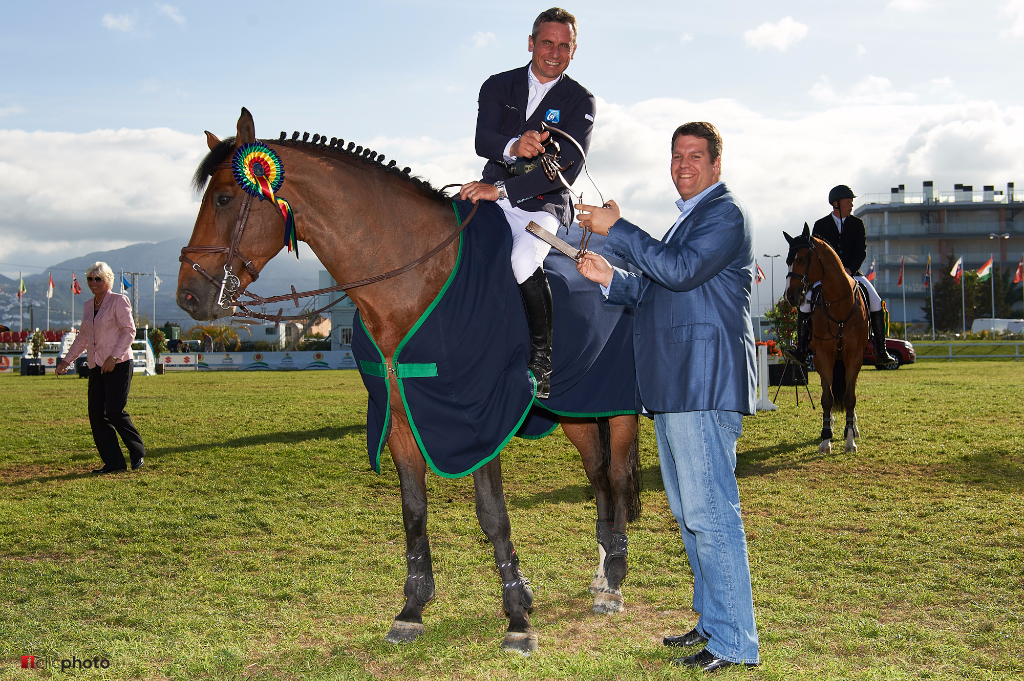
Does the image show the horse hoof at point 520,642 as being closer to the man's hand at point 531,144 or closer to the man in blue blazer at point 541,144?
the man in blue blazer at point 541,144

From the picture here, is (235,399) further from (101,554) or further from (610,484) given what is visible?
(610,484)

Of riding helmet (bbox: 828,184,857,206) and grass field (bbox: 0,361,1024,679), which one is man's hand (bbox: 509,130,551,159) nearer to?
grass field (bbox: 0,361,1024,679)

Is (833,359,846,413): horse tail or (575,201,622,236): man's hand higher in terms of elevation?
(575,201,622,236): man's hand

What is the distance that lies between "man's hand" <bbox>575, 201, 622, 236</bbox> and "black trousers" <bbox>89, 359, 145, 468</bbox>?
704 cm

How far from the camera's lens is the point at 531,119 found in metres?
3.86

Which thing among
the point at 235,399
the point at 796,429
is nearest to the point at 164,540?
the point at 796,429

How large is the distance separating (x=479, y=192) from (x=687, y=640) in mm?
2460

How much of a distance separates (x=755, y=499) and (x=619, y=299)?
13.0 ft

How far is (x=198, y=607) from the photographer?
416cm

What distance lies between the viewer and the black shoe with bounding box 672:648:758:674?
319 centimetres

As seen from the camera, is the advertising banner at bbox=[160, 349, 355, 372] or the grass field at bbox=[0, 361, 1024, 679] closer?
the grass field at bbox=[0, 361, 1024, 679]

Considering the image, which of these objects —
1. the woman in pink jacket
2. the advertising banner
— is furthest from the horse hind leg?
the advertising banner

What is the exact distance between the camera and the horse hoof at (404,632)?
3.66 metres

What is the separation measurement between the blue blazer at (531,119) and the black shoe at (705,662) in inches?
90.1
